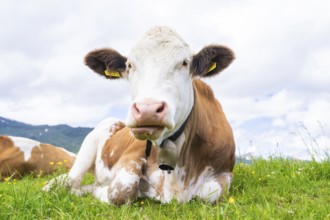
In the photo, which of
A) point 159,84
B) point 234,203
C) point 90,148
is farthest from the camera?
point 90,148

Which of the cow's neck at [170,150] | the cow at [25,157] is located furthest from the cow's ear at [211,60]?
the cow at [25,157]

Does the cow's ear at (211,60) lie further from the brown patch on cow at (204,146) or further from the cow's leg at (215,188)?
the cow's leg at (215,188)

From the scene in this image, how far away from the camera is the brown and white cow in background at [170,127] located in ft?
16.5

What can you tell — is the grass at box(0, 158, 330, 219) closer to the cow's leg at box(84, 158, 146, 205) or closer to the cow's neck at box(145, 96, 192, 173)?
the cow's leg at box(84, 158, 146, 205)

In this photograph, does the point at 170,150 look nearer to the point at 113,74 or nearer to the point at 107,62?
the point at 113,74

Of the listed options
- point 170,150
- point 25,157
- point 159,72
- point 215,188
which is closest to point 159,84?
point 159,72

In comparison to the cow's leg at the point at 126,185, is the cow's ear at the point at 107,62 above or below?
above

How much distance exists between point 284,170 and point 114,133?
3160mm

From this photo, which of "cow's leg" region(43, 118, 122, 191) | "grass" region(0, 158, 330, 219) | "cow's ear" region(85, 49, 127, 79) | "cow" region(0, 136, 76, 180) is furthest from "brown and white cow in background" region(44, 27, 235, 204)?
"cow" region(0, 136, 76, 180)

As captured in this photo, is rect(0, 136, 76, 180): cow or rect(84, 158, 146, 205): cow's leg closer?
rect(84, 158, 146, 205): cow's leg

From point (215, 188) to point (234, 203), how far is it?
134 centimetres

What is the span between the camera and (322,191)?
6.35 m

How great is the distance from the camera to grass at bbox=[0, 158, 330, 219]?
429cm

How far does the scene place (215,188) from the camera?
6020 mm
